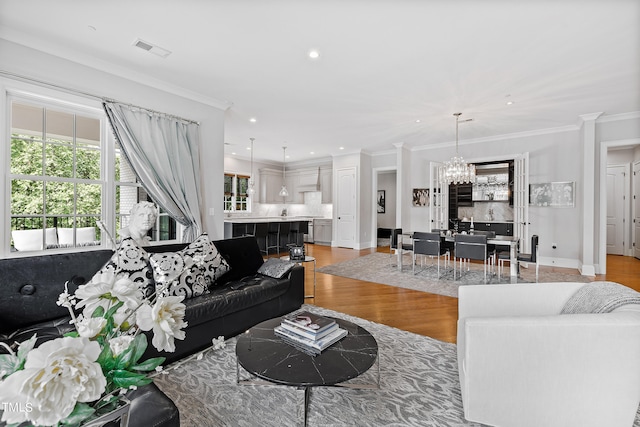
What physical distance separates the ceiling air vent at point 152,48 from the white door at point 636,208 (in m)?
9.53

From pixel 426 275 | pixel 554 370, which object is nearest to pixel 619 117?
pixel 426 275

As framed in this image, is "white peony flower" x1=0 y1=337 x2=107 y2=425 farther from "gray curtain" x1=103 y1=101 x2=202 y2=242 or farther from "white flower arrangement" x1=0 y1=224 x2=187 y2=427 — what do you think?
"gray curtain" x1=103 y1=101 x2=202 y2=242

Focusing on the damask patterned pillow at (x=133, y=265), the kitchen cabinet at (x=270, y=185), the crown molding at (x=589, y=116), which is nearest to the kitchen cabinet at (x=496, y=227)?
the crown molding at (x=589, y=116)

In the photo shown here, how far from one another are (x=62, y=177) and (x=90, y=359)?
349 cm

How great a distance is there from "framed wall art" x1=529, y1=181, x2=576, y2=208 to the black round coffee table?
5.98m

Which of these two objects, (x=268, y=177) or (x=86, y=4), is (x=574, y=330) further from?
(x=268, y=177)

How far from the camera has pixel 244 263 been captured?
3203 millimetres

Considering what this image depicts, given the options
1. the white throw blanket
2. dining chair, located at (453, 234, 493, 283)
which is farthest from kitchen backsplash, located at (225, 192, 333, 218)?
the white throw blanket

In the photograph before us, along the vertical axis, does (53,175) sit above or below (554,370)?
above

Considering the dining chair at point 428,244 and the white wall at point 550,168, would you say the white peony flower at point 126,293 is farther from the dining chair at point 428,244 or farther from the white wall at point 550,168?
the white wall at point 550,168

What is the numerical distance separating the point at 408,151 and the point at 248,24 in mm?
5661

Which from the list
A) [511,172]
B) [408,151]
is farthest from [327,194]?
[511,172]

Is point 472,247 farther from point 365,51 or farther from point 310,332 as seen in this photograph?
point 310,332

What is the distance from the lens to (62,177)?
3.07m
